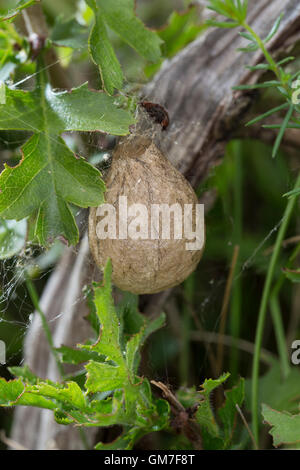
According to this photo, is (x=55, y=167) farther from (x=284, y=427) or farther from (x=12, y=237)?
(x=284, y=427)

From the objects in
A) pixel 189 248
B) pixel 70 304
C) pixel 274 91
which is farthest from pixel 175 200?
pixel 274 91

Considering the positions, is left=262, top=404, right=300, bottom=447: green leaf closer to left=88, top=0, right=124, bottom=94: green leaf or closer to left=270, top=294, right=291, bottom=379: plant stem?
left=270, top=294, right=291, bottom=379: plant stem

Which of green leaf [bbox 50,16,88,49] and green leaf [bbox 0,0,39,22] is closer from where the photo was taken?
green leaf [bbox 0,0,39,22]

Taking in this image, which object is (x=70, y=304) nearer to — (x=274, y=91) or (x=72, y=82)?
(x=72, y=82)

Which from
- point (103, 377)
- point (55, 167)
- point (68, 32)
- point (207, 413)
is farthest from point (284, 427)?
point (68, 32)

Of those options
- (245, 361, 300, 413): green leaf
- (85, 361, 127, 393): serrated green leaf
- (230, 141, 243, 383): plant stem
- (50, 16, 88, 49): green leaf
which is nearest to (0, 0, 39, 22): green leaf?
(50, 16, 88, 49): green leaf

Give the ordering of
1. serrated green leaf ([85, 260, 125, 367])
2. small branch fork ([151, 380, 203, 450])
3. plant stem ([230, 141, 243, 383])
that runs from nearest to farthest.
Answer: serrated green leaf ([85, 260, 125, 367]), small branch fork ([151, 380, 203, 450]), plant stem ([230, 141, 243, 383])
